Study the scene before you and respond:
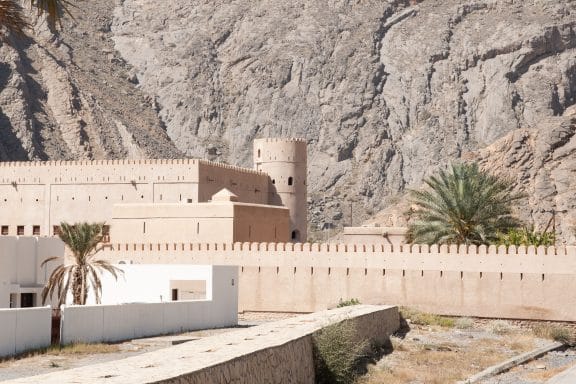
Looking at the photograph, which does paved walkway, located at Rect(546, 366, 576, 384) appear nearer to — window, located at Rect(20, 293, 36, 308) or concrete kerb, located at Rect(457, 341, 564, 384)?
concrete kerb, located at Rect(457, 341, 564, 384)

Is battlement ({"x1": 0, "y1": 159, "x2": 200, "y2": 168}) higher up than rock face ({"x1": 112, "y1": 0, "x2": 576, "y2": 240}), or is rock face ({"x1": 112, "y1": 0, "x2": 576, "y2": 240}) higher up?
rock face ({"x1": 112, "y1": 0, "x2": 576, "y2": 240})

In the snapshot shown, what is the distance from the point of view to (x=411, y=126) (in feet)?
254

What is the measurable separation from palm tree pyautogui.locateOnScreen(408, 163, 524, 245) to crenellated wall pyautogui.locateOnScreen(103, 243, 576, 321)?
5.89ft

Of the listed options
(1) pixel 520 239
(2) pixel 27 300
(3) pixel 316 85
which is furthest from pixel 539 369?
(3) pixel 316 85

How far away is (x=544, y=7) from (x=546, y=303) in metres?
55.3

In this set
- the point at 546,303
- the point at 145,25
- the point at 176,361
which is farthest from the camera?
the point at 145,25

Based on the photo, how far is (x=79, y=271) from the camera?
2595cm

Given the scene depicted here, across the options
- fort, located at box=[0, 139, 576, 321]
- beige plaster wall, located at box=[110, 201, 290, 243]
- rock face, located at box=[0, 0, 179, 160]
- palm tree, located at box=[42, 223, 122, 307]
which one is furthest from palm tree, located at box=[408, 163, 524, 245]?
rock face, located at box=[0, 0, 179, 160]

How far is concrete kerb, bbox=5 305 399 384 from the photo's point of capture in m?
10.0

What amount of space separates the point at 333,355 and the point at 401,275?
13134 millimetres

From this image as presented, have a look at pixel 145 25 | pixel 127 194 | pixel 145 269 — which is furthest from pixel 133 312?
pixel 145 25

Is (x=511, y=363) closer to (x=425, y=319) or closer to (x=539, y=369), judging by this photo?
(x=539, y=369)

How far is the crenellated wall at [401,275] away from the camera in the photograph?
27047 millimetres

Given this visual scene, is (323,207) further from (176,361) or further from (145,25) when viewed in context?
(176,361)
